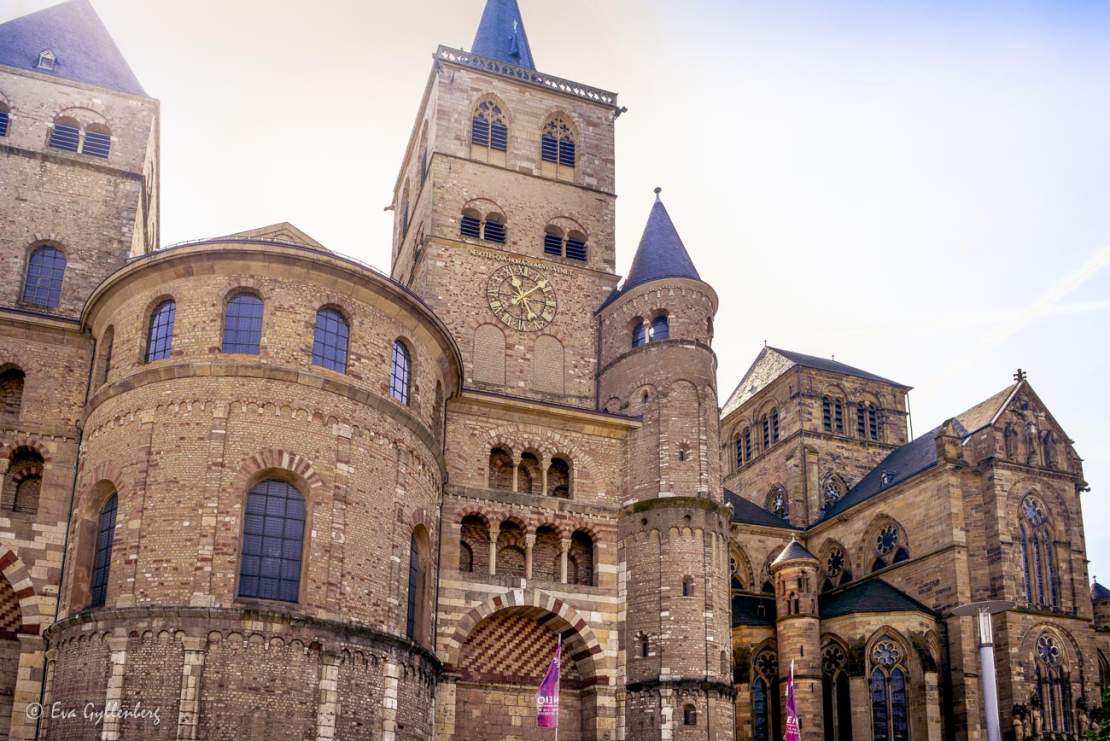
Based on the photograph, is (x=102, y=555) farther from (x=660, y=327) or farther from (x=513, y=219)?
(x=513, y=219)

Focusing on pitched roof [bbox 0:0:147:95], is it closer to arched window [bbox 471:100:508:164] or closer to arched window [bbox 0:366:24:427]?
arched window [bbox 0:366:24:427]

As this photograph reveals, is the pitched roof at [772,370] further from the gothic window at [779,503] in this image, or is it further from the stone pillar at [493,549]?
the stone pillar at [493,549]

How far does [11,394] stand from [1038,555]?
124ft

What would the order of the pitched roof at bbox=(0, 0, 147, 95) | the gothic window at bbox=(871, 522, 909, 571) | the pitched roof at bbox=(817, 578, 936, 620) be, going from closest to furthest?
the pitched roof at bbox=(0, 0, 147, 95) < the pitched roof at bbox=(817, 578, 936, 620) < the gothic window at bbox=(871, 522, 909, 571)

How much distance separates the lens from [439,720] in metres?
32.9

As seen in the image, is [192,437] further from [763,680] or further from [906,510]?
[906,510]

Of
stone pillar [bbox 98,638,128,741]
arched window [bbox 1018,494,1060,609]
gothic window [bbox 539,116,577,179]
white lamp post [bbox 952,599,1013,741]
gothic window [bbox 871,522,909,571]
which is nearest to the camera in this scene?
stone pillar [bbox 98,638,128,741]

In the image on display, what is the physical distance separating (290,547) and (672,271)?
1875 cm

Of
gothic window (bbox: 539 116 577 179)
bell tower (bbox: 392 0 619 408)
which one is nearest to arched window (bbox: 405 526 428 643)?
bell tower (bbox: 392 0 619 408)

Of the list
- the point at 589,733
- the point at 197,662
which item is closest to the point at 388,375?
the point at 197,662

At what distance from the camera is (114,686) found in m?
25.8

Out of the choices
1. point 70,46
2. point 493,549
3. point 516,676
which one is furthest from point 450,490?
point 70,46

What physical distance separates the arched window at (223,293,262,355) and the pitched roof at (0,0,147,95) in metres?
13.7

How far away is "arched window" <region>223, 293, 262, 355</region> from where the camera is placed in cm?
2942
